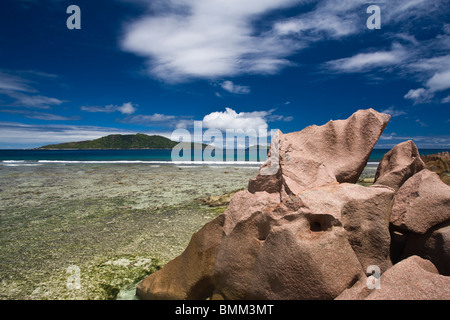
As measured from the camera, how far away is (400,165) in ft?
19.4

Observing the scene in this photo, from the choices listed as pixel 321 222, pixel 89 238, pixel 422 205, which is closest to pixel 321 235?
pixel 321 222

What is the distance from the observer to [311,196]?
3.88 m

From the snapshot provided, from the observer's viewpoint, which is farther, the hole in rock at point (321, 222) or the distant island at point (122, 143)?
the distant island at point (122, 143)

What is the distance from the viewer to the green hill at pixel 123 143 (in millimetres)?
166663

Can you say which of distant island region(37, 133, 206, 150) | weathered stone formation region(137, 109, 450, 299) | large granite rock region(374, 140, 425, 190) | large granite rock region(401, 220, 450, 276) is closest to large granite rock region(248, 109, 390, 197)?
weathered stone formation region(137, 109, 450, 299)

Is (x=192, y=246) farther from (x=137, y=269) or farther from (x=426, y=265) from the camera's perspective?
(x=426, y=265)

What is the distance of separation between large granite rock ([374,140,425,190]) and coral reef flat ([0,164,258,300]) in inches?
208

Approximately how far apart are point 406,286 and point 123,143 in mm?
189378

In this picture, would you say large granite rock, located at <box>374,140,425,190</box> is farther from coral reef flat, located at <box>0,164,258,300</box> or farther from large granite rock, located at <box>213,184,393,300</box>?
coral reef flat, located at <box>0,164,258,300</box>

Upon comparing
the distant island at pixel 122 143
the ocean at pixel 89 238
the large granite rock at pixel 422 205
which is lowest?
the ocean at pixel 89 238

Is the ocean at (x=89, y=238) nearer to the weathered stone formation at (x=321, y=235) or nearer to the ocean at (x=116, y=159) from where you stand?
the weathered stone formation at (x=321, y=235)

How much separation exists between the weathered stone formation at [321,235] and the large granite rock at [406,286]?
0.01m

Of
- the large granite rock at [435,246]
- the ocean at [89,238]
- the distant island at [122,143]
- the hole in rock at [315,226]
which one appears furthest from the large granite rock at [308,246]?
the distant island at [122,143]

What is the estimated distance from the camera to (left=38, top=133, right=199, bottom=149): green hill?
547 ft
